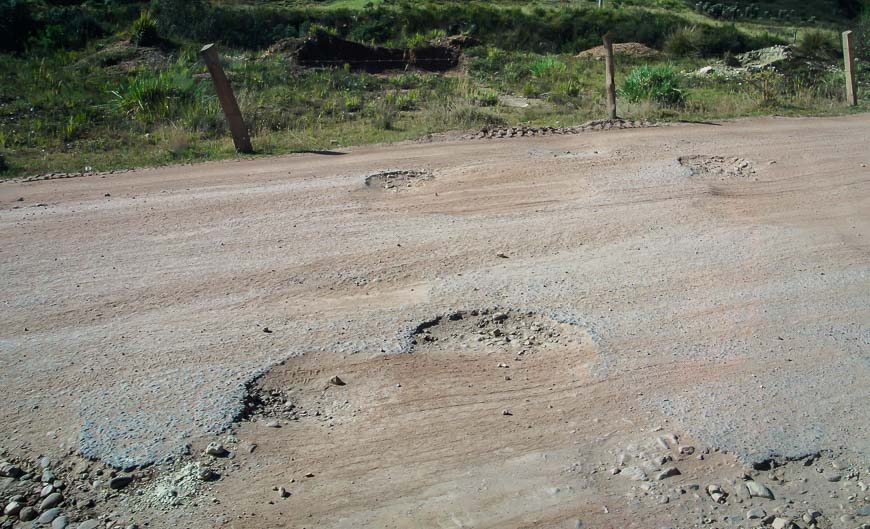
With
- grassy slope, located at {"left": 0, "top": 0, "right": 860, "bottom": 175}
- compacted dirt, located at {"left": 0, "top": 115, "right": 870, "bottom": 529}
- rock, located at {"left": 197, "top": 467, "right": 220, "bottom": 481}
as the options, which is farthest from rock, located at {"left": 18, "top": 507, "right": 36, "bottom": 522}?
grassy slope, located at {"left": 0, "top": 0, "right": 860, "bottom": 175}

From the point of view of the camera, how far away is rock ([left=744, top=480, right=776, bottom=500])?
425cm

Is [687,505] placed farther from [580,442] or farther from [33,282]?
[33,282]

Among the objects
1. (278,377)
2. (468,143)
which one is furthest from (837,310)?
(468,143)

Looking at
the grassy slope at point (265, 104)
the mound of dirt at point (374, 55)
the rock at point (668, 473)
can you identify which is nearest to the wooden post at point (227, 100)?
the grassy slope at point (265, 104)

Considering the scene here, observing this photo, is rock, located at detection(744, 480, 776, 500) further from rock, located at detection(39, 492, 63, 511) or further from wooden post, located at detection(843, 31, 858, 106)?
wooden post, located at detection(843, 31, 858, 106)

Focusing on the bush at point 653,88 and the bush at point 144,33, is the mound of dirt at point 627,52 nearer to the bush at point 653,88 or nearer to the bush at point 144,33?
the bush at point 653,88

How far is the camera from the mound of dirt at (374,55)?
21.8m

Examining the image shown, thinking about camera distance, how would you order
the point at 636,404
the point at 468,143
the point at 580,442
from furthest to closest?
1. the point at 468,143
2. the point at 636,404
3. the point at 580,442

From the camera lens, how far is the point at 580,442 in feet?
15.4

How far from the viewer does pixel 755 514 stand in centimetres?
411

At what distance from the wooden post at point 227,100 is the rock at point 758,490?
351 inches

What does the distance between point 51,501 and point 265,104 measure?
1163 cm

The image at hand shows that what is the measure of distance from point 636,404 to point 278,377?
2.36 m

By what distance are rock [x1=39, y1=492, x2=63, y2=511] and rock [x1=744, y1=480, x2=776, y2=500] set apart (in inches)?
147
